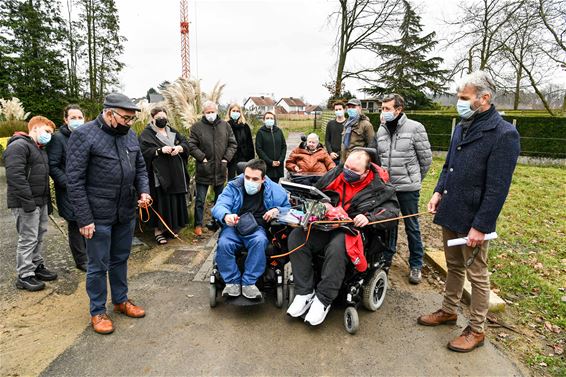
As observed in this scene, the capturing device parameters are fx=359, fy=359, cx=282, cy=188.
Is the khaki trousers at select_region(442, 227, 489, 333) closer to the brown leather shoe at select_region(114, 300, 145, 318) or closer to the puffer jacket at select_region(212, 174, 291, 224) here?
the puffer jacket at select_region(212, 174, 291, 224)

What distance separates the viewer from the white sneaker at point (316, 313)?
270 centimetres

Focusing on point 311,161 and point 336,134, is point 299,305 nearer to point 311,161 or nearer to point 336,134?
point 311,161

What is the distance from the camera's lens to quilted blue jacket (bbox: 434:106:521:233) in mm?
2357

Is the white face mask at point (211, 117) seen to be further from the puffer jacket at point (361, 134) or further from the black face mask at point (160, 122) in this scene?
the puffer jacket at point (361, 134)

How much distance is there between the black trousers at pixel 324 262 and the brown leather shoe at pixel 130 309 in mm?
1311

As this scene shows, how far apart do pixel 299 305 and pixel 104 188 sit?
173 centimetres

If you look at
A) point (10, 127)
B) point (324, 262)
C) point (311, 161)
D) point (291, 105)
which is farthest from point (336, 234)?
point (291, 105)

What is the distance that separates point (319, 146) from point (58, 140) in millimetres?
3144

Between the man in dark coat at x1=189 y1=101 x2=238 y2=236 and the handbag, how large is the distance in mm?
2033

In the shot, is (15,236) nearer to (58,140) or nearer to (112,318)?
(58,140)

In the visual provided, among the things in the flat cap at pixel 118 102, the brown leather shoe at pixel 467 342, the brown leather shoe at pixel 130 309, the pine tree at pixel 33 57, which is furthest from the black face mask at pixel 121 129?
the pine tree at pixel 33 57

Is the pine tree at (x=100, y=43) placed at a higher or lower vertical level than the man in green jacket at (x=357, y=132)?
higher

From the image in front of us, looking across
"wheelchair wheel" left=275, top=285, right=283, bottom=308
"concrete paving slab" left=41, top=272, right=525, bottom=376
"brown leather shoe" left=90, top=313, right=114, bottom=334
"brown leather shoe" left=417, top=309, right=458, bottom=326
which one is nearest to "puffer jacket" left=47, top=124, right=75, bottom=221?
"brown leather shoe" left=90, top=313, right=114, bottom=334

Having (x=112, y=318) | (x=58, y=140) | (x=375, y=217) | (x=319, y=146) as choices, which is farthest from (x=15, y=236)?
(x=375, y=217)
